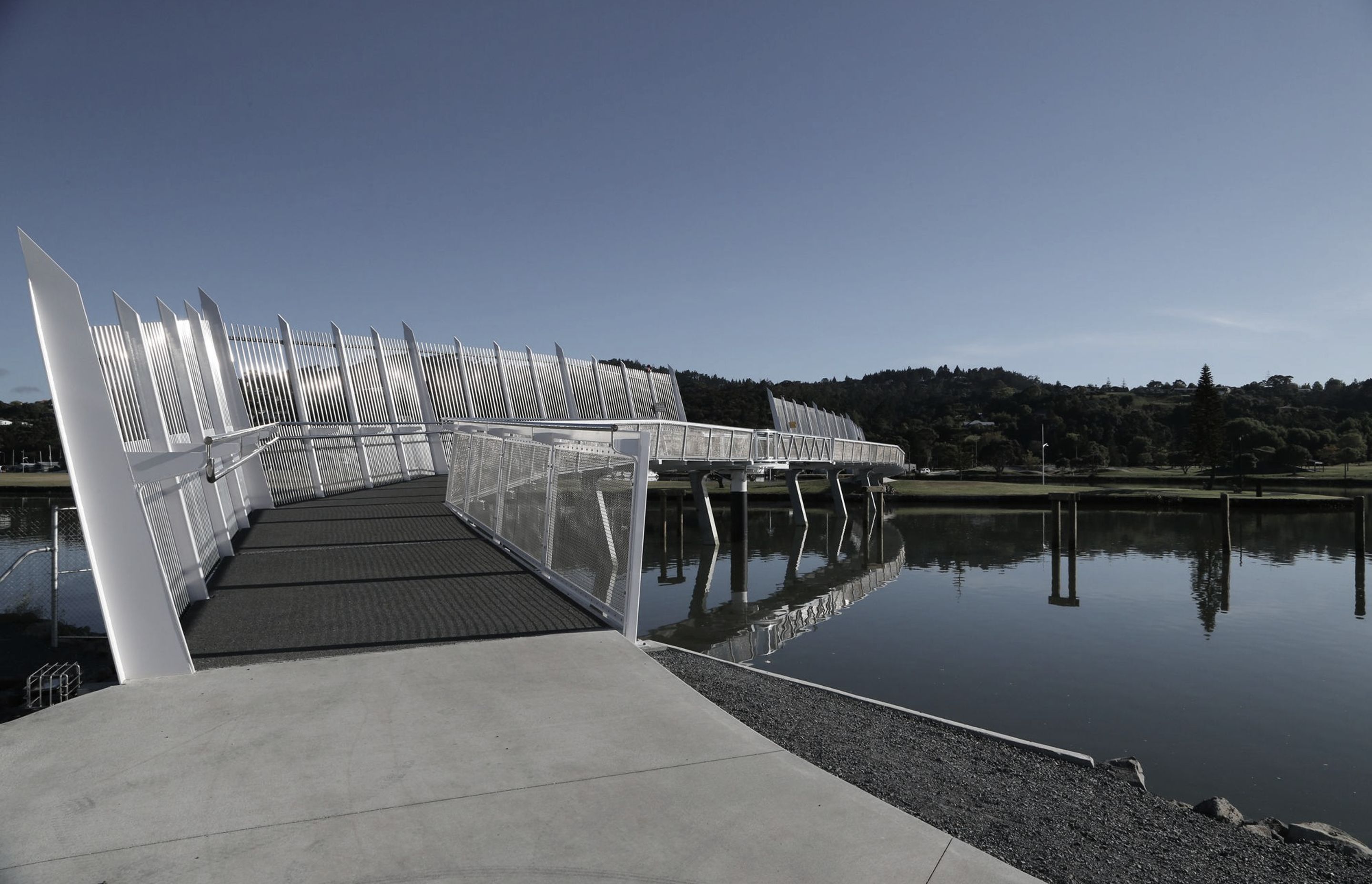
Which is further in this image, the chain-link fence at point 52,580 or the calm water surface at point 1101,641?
the chain-link fence at point 52,580

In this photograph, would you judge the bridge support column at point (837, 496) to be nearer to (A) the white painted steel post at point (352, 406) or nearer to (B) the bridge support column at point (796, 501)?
(B) the bridge support column at point (796, 501)

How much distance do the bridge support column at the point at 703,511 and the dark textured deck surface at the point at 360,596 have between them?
2155cm

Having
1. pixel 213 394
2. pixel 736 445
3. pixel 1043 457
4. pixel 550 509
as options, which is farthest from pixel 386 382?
pixel 1043 457

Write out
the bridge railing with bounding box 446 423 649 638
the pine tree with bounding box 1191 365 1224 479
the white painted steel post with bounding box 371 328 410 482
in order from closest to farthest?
the bridge railing with bounding box 446 423 649 638 → the white painted steel post with bounding box 371 328 410 482 → the pine tree with bounding box 1191 365 1224 479

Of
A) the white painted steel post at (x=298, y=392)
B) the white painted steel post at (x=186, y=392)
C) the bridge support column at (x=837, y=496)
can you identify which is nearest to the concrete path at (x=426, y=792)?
the white painted steel post at (x=186, y=392)

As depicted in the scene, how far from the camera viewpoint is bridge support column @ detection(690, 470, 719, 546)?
33.8 m

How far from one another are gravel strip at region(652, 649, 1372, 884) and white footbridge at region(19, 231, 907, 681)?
5.92 feet

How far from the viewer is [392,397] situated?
22.3 metres

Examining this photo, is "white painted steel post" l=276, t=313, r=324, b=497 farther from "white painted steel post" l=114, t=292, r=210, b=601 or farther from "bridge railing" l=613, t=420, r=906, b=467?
"white painted steel post" l=114, t=292, r=210, b=601

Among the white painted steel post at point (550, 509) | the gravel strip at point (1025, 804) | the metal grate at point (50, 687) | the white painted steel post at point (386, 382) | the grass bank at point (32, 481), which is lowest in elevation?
the grass bank at point (32, 481)

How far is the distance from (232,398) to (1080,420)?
119298mm

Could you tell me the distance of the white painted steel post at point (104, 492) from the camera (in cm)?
531

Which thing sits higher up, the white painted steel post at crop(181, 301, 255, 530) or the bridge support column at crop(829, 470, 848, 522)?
the white painted steel post at crop(181, 301, 255, 530)

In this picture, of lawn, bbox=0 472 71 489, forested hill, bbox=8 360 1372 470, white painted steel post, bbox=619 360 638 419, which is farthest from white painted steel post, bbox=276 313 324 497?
forested hill, bbox=8 360 1372 470
